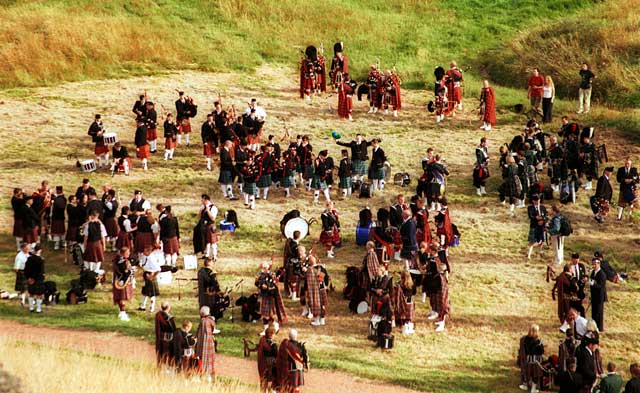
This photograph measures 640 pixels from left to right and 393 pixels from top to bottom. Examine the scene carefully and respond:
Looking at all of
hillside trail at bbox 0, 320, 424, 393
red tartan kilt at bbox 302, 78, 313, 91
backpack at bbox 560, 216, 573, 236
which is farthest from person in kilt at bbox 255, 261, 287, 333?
red tartan kilt at bbox 302, 78, 313, 91

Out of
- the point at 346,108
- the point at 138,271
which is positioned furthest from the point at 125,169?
the point at 346,108

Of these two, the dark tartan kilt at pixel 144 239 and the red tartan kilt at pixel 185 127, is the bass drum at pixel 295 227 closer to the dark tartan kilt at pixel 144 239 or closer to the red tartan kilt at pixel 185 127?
the dark tartan kilt at pixel 144 239

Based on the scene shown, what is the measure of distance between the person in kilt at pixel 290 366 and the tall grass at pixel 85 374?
2.48ft

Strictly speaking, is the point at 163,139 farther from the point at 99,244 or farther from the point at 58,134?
the point at 99,244

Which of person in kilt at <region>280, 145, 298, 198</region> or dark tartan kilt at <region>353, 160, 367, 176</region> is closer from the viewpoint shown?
person in kilt at <region>280, 145, 298, 198</region>

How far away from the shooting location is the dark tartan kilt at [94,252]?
31.3 meters

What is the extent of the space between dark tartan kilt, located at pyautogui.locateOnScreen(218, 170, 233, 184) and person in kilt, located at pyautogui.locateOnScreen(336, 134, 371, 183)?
4332 millimetres

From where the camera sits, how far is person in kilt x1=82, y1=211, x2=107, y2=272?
1233 inches

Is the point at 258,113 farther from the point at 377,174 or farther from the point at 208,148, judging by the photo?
the point at 377,174

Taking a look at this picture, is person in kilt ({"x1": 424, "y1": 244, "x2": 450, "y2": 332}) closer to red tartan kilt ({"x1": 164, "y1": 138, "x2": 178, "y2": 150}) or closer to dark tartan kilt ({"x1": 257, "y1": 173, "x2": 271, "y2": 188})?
dark tartan kilt ({"x1": 257, "y1": 173, "x2": 271, "y2": 188})

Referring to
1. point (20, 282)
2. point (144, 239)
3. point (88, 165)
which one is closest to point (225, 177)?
point (144, 239)

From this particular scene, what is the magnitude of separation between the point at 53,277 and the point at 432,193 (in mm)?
12663

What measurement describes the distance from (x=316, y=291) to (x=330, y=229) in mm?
4428

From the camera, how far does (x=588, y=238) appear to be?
3500 centimetres
